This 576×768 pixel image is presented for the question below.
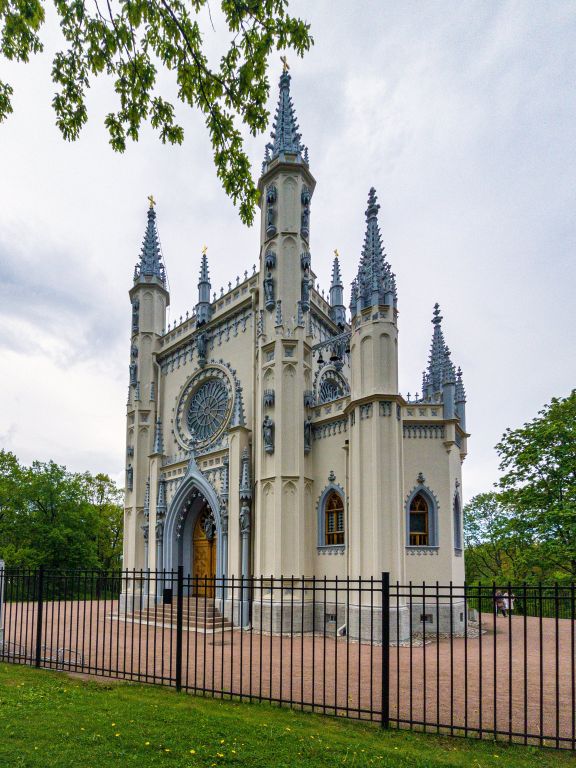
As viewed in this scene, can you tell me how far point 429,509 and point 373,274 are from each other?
25.2ft

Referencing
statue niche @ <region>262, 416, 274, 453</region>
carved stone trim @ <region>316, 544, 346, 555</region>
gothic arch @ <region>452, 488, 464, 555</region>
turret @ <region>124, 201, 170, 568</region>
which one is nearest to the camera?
carved stone trim @ <region>316, 544, 346, 555</region>

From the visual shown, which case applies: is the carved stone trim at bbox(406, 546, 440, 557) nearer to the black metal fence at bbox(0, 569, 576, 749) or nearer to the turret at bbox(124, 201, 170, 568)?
the black metal fence at bbox(0, 569, 576, 749)

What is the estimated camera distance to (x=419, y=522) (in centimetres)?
1758

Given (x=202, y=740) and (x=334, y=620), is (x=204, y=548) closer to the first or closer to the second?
(x=334, y=620)

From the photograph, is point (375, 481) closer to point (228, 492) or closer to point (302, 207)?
point (228, 492)

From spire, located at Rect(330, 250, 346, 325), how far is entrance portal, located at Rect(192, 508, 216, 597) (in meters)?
10.2

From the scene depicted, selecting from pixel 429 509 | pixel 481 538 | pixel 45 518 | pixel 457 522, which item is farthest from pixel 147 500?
pixel 481 538

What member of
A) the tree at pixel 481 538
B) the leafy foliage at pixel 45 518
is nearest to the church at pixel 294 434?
the leafy foliage at pixel 45 518

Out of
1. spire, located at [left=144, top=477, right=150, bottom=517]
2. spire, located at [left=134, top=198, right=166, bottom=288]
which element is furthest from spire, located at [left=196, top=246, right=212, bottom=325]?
spire, located at [left=144, top=477, right=150, bottom=517]

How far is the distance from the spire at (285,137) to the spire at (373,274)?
4154mm

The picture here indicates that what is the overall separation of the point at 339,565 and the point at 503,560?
25573 mm

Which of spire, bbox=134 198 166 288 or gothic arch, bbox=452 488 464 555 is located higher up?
spire, bbox=134 198 166 288

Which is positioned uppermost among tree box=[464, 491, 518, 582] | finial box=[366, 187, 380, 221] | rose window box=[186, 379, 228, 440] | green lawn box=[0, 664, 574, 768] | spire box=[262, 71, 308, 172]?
spire box=[262, 71, 308, 172]

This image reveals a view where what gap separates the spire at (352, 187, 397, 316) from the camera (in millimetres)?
17469
